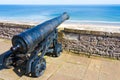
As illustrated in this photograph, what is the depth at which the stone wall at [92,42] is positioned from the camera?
14.5 ft

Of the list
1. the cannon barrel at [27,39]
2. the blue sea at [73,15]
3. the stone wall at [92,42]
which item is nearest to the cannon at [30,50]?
the cannon barrel at [27,39]

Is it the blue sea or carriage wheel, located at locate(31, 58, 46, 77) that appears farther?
the blue sea

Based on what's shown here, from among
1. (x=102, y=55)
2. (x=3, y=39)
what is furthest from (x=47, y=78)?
(x=3, y=39)

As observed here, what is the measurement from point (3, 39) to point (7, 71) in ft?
9.94

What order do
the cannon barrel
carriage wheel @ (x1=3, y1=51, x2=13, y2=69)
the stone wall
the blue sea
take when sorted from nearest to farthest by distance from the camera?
the cannon barrel < carriage wheel @ (x1=3, y1=51, x2=13, y2=69) < the stone wall < the blue sea

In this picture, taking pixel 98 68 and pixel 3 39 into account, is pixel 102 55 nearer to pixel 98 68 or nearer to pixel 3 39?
pixel 98 68

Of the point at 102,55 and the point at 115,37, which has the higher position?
the point at 115,37

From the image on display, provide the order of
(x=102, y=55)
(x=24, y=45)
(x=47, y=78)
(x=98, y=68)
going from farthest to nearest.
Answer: (x=102, y=55) → (x=98, y=68) → (x=47, y=78) → (x=24, y=45)

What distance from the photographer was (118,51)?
4445 millimetres

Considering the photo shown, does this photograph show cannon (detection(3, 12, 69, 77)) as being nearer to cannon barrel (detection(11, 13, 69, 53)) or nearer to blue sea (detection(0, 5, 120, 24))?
cannon barrel (detection(11, 13, 69, 53))

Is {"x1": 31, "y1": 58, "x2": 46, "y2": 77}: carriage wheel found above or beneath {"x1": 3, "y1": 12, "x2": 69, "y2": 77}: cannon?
beneath

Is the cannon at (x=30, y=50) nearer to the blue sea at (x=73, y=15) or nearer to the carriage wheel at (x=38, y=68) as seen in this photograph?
the carriage wheel at (x=38, y=68)

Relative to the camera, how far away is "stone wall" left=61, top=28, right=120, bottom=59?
4.42 metres

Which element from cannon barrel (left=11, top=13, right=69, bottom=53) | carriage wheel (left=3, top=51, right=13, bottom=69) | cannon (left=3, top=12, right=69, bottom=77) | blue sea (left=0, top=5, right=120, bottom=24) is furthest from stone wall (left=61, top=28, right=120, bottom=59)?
blue sea (left=0, top=5, right=120, bottom=24)
